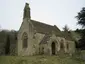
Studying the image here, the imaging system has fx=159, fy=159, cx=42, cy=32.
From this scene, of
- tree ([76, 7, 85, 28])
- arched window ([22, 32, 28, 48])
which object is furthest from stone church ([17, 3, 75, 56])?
tree ([76, 7, 85, 28])

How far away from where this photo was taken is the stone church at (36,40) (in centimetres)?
4138

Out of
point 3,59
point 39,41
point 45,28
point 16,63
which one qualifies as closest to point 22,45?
point 39,41

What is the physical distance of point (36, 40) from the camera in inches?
1708

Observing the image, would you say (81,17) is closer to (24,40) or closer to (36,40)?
(36,40)

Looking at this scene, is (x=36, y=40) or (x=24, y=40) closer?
(x=36, y=40)

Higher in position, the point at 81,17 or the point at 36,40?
the point at 81,17

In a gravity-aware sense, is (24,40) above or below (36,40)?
above

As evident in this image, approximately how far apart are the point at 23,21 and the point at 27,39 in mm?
5519

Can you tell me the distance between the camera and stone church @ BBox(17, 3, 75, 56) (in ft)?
136

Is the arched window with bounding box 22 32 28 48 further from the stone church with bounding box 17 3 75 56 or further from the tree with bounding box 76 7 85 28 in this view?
the tree with bounding box 76 7 85 28

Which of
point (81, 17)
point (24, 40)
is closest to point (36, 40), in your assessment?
point (24, 40)

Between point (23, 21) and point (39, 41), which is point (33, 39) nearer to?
point (39, 41)

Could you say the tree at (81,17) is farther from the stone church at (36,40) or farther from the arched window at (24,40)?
the arched window at (24,40)

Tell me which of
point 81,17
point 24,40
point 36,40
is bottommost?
point 36,40
